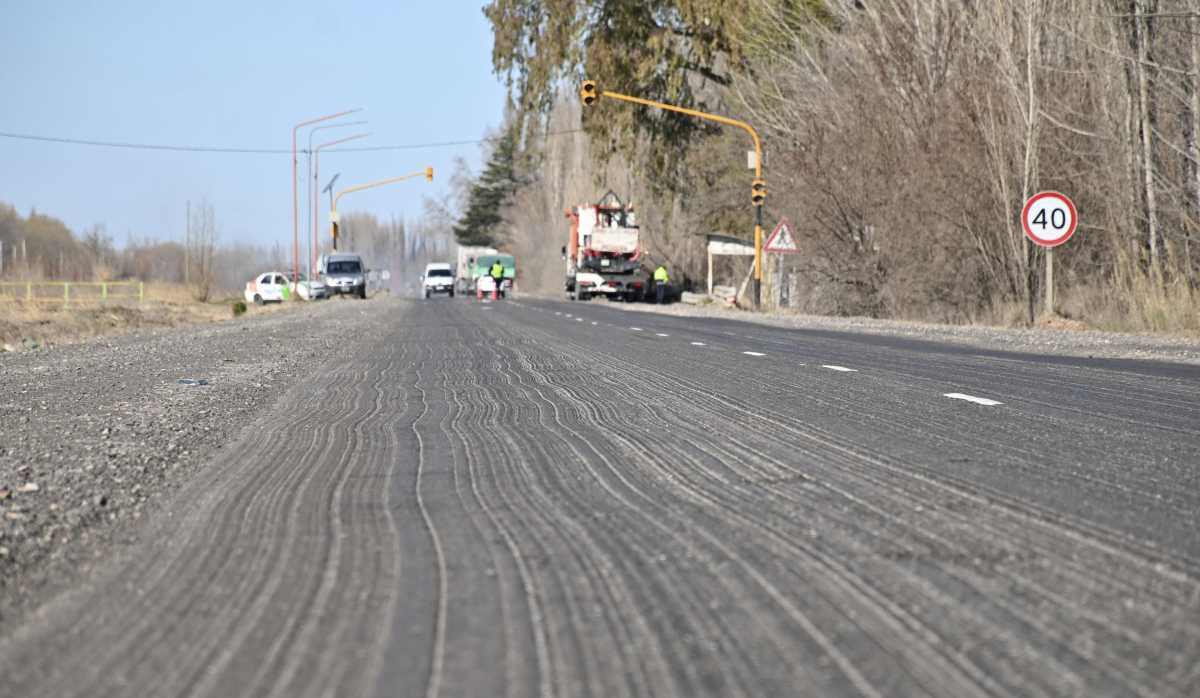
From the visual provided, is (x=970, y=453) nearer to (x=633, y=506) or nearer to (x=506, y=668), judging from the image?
(x=633, y=506)

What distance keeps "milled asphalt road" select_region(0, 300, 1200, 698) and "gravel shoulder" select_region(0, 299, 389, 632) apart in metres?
0.20

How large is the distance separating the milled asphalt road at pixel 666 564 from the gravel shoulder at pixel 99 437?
0.66ft

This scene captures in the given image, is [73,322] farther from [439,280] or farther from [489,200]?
[489,200]

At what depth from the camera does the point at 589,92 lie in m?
34.9

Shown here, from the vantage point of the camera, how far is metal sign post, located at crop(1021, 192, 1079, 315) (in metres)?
22.0

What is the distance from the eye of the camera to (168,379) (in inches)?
499

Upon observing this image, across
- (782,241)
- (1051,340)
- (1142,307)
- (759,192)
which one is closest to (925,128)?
(782,241)

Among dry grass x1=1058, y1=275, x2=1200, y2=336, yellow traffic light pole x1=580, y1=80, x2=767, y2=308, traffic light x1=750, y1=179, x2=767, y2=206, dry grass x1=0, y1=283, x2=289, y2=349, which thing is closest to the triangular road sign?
yellow traffic light pole x1=580, y1=80, x2=767, y2=308

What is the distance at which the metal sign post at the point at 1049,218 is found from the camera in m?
22.0

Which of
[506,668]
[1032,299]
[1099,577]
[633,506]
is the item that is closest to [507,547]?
[633,506]

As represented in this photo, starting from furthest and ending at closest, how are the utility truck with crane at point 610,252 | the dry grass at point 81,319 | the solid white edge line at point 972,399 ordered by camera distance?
the utility truck with crane at point 610,252
the dry grass at point 81,319
the solid white edge line at point 972,399

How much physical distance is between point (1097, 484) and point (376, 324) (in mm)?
23191

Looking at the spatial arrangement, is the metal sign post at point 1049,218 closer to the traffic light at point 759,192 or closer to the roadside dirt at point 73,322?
the traffic light at point 759,192

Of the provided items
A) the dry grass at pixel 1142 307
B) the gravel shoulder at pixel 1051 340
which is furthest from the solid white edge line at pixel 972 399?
the dry grass at pixel 1142 307
